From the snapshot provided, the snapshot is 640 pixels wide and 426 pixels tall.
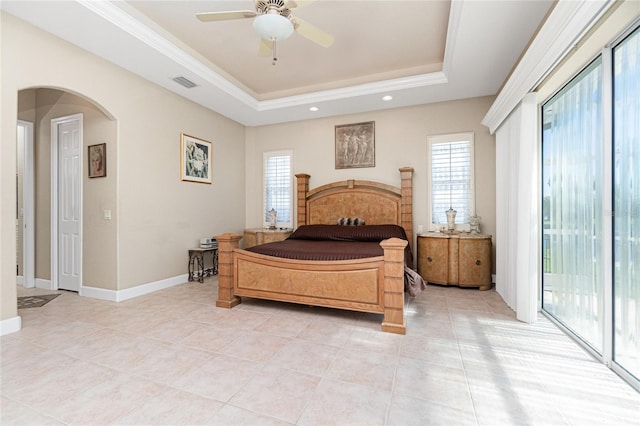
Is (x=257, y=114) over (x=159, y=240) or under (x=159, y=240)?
over

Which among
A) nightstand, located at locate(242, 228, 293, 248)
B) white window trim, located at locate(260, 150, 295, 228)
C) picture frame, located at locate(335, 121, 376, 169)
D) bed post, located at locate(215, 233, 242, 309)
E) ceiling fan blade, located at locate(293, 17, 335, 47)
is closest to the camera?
ceiling fan blade, located at locate(293, 17, 335, 47)

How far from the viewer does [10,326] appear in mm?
2531

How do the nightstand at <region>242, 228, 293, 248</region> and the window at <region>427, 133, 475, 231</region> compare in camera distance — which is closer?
the window at <region>427, 133, 475, 231</region>

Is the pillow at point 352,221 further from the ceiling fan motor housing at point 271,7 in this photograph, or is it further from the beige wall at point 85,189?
the beige wall at point 85,189

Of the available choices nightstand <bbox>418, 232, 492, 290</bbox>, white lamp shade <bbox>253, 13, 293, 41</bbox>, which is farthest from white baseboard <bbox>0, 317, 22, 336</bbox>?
nightstand <bbox>418, 232, 492, 290</bbox>

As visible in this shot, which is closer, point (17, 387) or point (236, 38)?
point (17, 387)

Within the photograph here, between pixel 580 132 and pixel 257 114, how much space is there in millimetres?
4438

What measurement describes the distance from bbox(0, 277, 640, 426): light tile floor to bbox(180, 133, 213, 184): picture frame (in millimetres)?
2286

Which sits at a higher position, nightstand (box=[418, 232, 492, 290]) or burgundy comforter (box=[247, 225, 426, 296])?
burgundy comforter (box=[247, 225, 426, 296])

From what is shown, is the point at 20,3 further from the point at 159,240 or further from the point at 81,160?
the point at 159,240

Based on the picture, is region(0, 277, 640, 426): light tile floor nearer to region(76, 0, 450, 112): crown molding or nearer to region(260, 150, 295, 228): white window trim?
region(260, 150, 295, 228): white window trim

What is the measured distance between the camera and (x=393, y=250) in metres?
2.53

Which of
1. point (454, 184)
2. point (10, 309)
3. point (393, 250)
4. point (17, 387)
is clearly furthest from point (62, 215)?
point (454, 184)

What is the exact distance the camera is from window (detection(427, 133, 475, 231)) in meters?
4.41
